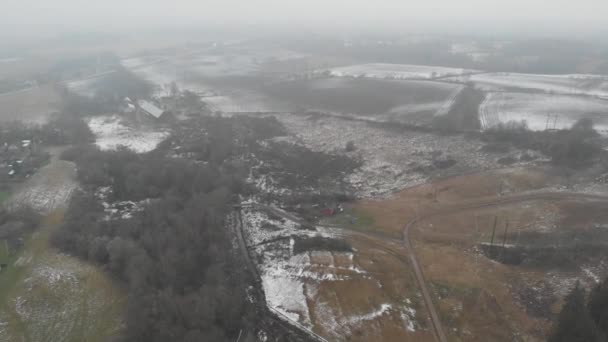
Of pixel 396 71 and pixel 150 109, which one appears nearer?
pixel 150 109

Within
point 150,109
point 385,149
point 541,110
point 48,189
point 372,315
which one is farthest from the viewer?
point 150,109

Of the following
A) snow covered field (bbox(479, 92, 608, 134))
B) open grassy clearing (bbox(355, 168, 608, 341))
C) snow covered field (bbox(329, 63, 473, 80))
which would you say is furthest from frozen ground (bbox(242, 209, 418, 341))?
snow covered field (bbox(329, 63, 473, 80))

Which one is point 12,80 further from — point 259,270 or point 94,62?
point 259,270

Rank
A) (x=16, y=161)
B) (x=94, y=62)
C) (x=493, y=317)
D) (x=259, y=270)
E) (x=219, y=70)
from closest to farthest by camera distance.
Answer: (x=493, y=317) < (x=259, y=270) < (x=16, y=161) < (x=219, y=70) < (x=94, y=62)

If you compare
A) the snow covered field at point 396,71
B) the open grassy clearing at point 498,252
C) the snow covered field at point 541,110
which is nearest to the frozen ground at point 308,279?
the open grassy clearing at point 498,252

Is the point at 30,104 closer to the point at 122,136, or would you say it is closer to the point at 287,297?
the point at 122,136

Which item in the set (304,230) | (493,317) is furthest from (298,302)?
(493,317)

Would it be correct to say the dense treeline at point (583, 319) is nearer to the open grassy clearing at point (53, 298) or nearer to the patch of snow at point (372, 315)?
the patch of snow at point (372, 315)

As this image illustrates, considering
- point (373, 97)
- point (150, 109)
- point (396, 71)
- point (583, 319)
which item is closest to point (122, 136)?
point (150, 109)
